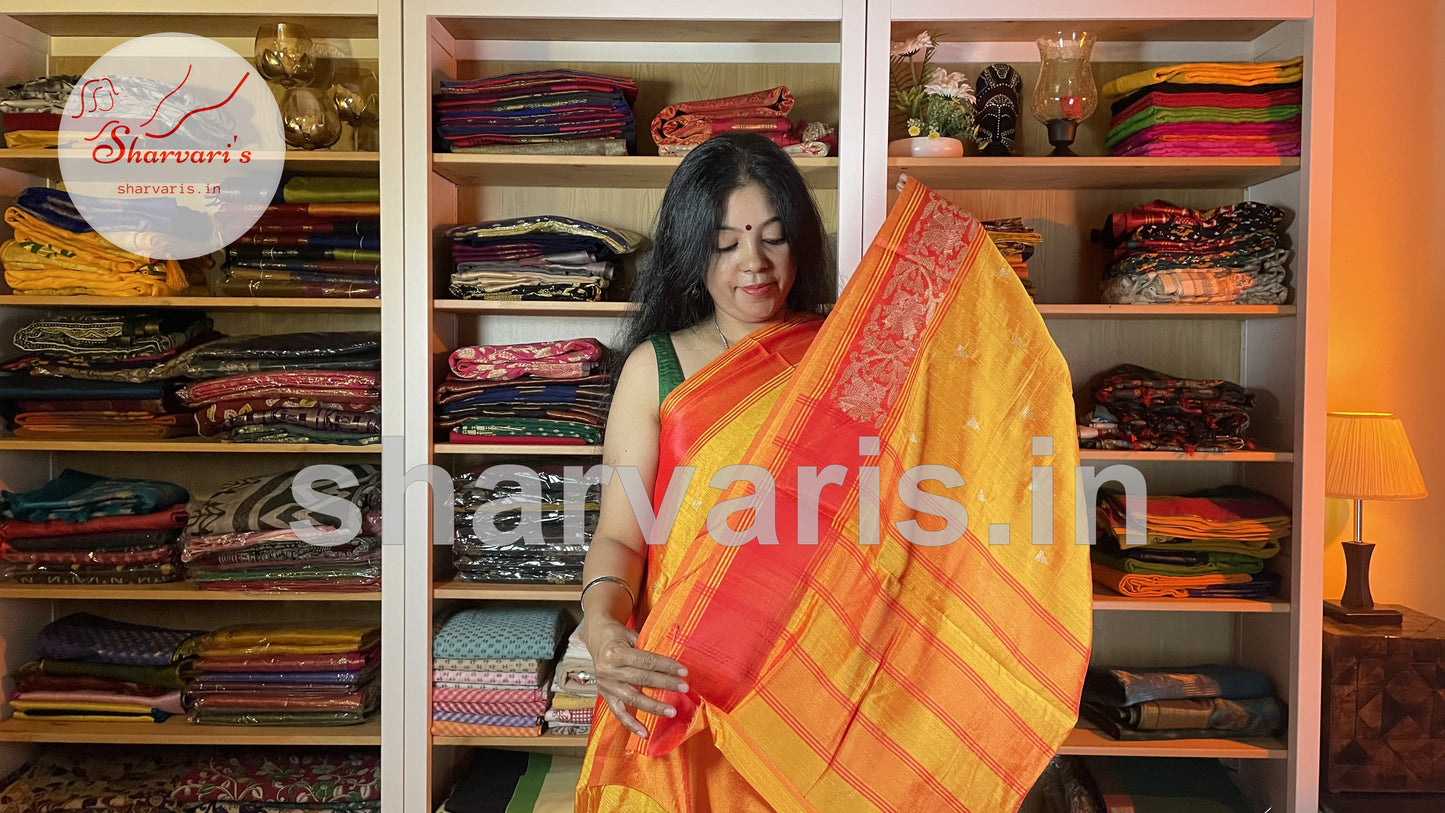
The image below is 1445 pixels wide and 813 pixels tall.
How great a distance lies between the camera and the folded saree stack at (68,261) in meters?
2.27

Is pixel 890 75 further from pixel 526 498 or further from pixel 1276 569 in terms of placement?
pixel 1276 569

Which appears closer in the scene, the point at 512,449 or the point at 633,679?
the point at 633,679

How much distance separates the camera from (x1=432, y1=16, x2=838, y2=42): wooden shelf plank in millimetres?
2193

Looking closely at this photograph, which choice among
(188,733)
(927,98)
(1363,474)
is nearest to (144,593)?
(188,733)

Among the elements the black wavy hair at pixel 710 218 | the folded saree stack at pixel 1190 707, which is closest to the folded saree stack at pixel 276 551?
the black wavy hair at pixel 710 218

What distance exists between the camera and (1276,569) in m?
2.29

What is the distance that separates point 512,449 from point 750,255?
990 millimetres

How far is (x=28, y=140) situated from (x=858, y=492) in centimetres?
209

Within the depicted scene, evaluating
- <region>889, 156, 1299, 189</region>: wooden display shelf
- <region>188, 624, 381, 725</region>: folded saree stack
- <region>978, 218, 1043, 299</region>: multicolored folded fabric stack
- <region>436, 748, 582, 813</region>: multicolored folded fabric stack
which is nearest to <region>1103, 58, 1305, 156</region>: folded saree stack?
<region>889, 156, 1299, 189</region>: wooden display shelf

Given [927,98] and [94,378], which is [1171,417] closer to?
[927,98]

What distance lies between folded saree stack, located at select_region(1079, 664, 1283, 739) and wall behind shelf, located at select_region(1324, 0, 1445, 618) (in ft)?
1.62

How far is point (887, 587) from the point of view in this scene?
4.36ft

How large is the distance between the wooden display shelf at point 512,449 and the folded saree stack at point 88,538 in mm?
687

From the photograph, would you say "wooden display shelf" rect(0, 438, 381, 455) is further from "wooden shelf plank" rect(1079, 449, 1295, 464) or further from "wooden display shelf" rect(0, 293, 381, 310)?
"wooden shelf plank" rect(1079, 449, 1295, 464)
